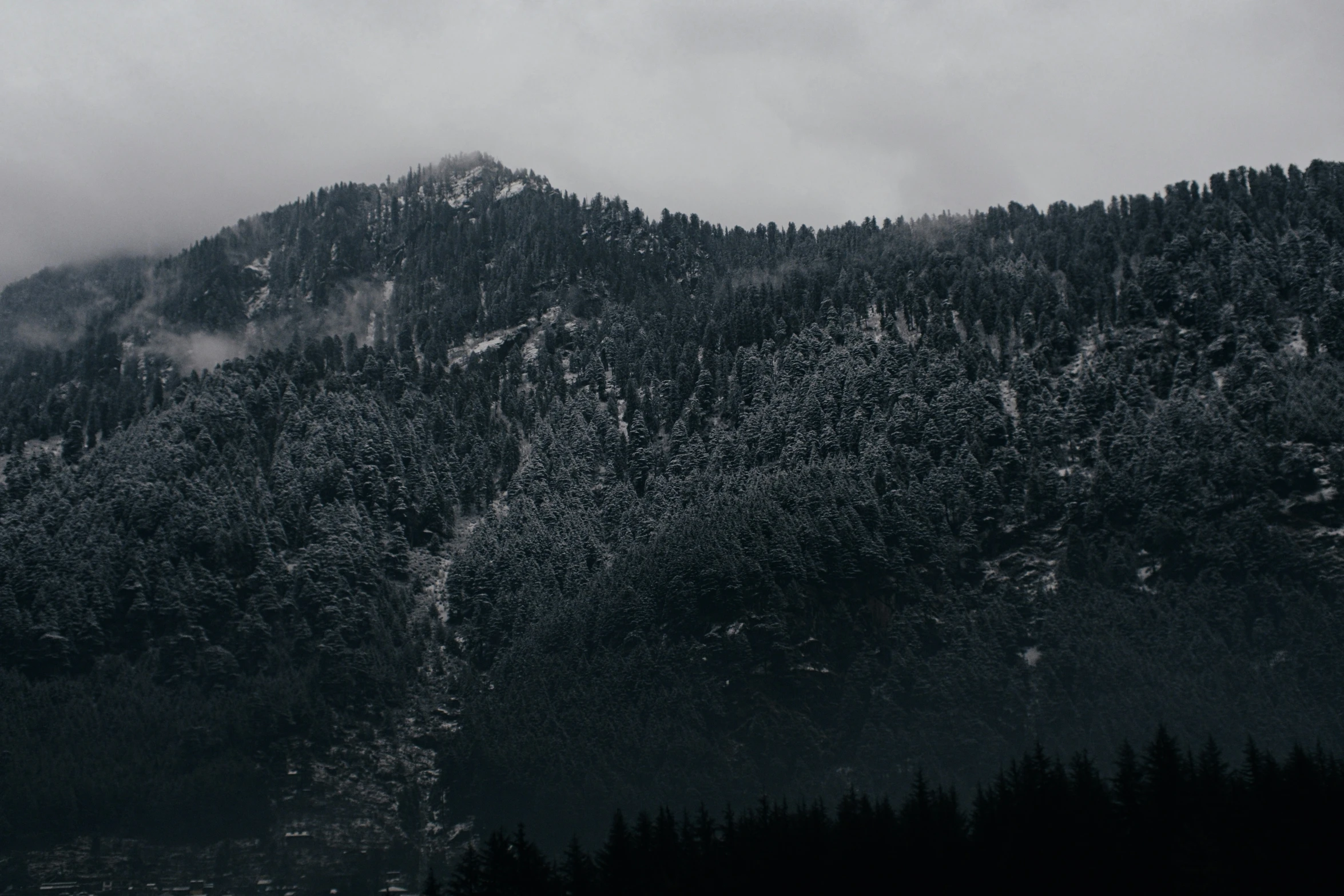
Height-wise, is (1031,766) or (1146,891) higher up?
(1031,766)

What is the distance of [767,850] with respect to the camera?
126 m

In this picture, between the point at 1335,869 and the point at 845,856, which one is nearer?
the point at 1335,869

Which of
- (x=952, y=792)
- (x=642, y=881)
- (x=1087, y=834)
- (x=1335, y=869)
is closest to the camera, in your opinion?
(x=1335, y=869)

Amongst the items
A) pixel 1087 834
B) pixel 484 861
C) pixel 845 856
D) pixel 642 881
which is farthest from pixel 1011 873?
pixel 484 861

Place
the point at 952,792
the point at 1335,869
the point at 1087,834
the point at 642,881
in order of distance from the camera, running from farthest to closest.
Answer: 1. the point at 952,792
2. the point at 642,881
3. the point at 1087,834
4. the point at 1335,869

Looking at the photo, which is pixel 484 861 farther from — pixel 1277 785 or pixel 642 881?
pixel 1277 785

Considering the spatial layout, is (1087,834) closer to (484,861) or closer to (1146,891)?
(1146,891)

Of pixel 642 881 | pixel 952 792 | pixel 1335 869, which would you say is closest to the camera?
pixel 1335 869

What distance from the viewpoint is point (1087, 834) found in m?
114

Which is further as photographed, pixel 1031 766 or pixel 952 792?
pixel 952 792

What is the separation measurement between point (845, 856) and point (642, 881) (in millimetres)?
18281

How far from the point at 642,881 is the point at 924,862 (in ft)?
82.1

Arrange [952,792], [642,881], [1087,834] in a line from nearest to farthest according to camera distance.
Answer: [1087,834]
[642,881]
[952,792]

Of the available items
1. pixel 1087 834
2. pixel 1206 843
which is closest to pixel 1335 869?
pixel 1206 843
